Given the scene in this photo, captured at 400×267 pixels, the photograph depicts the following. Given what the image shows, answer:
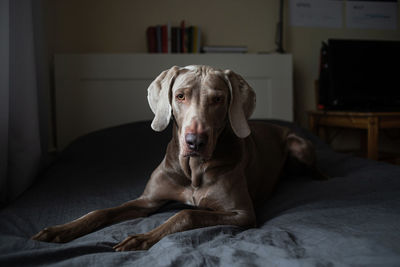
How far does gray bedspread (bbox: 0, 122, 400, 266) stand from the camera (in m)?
0.81

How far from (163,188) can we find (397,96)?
2663mm

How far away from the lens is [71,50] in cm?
277

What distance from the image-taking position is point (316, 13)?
10.9ft

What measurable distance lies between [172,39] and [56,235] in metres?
2.07

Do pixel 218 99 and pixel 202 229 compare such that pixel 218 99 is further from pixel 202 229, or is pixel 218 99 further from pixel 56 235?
pixel 56 235

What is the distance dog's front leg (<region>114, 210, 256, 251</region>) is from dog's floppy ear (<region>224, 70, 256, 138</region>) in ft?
0.93

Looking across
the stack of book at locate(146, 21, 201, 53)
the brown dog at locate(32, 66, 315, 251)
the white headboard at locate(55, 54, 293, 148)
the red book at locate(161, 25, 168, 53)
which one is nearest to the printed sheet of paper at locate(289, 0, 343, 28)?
the white headboard at locate(55, 54, 293, 148)

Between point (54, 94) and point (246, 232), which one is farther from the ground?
point (54, 94)

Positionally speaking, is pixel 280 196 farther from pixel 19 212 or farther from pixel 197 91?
pixel 19 212

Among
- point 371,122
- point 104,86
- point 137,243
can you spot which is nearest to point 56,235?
point 137,243

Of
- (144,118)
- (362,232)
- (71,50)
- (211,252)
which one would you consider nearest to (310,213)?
(362,232)

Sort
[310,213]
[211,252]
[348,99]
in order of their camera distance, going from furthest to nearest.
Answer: [348,99], [310,213], [211,252]

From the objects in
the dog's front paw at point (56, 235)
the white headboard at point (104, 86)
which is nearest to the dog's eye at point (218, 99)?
the dog's front paw at point (56, 235)

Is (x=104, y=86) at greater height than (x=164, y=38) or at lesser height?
lesser
